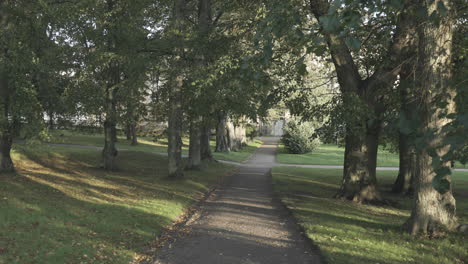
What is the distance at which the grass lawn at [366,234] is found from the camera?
7.31 metres

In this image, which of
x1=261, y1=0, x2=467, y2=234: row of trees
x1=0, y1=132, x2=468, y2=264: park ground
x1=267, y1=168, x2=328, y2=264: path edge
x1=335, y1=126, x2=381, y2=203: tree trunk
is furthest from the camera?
x1=335, y1=126, x2=381, y2=203: tree trunk

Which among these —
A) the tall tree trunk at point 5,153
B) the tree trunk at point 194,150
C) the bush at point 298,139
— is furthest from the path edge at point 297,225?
the bush at point 298,139

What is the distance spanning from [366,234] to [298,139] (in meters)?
35.9

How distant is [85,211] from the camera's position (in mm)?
10164

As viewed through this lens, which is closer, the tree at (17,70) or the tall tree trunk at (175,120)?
the tree at (17,70)

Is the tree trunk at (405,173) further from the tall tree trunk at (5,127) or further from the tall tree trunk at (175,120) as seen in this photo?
the tall tree trunk at (5,127)

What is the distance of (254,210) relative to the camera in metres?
12.1

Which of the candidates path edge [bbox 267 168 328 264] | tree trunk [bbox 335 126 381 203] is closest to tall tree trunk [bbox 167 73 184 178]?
path edge [bbox 267 168 328 264]

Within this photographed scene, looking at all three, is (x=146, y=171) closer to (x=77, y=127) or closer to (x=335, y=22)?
(x=77, y=127)

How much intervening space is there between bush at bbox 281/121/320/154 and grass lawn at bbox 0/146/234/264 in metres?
25.6

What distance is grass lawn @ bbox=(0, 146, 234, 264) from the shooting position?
710cm

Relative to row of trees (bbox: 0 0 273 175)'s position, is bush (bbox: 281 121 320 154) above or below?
below

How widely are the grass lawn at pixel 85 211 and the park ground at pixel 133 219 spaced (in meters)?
0.02

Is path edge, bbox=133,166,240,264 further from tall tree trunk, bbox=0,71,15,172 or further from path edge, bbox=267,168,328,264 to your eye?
tall tree trunk, bbox=0,71,15,172
